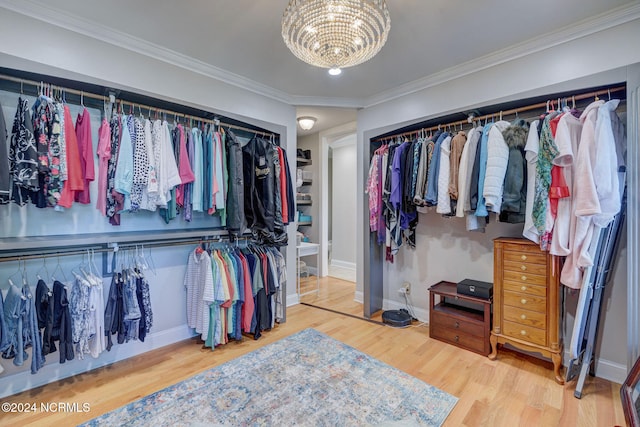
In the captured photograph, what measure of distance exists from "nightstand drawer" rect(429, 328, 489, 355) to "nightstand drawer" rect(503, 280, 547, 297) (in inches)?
20.4

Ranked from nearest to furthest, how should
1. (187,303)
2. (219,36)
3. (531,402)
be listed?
1. (531,402)
2. (219,36)
3. (187,303)

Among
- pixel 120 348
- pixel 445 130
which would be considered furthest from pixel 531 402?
pixel 120 348

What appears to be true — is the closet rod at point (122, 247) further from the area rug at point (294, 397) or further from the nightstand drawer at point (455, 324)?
the nightstand drawer at point (455, 324)

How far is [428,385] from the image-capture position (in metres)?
2.03

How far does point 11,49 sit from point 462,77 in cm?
351

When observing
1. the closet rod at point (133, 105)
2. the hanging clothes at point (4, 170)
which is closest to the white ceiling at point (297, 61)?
the closet rod at point (133, 105)

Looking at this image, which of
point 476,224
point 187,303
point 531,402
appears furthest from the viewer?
point 187,303

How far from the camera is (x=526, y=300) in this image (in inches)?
87.1

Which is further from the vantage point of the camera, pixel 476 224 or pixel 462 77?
pixel 462 77

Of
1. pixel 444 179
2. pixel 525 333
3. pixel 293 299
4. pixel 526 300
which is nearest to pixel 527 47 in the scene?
pixel 444 179

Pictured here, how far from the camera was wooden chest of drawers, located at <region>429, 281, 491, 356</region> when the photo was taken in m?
2.44

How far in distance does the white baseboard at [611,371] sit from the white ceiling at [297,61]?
244 centimetres

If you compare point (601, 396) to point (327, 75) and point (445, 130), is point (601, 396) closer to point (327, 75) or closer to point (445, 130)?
point (445, 130)

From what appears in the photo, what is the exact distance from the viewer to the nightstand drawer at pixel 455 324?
248 cm
